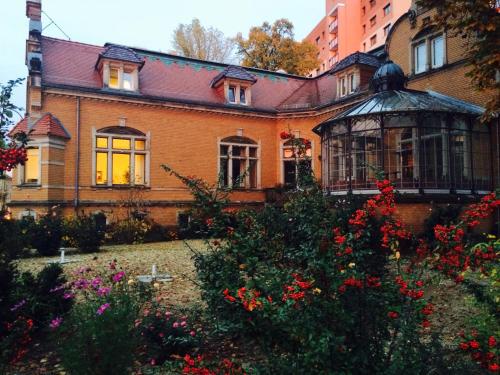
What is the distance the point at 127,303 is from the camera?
12.2 feet

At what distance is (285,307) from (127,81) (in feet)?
56.3

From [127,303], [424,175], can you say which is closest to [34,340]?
[127,303]

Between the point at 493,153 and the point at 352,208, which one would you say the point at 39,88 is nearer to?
the point at 352,208

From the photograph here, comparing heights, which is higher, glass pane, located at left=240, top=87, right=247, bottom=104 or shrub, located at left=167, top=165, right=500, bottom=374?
glass pane, located at left=240, top=87, right=247, bottom=104

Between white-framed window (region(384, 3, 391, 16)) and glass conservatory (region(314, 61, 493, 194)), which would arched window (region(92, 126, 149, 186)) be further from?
white-framed window (region(384, 3, 391, 16))

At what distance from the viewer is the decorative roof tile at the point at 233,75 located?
763 inches

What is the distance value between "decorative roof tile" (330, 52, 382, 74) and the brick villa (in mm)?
67

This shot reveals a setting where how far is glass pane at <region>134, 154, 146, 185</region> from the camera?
17875 millimetres

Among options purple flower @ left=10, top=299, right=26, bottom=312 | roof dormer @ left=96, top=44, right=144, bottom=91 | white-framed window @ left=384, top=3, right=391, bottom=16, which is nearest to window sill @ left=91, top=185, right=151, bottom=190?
roof dormer @ left=96, top=44, right=144, bottom=91

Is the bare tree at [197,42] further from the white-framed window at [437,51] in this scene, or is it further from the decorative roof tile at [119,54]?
the white-framed window at [437,51]

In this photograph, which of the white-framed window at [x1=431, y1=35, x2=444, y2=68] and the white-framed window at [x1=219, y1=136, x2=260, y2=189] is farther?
the white-framed window at [x1=219, y1=136, x2=260, y2=189]

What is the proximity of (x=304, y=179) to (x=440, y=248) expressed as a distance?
1699mm

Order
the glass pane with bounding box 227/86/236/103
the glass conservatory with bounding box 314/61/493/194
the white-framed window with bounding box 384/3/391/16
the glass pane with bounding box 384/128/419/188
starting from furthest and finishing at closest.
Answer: the white-framed window with bounding box 384/3/391/16 → the glass pane with bounding box 227/86/236/103 → the glass pane with bounding box 384/128/419/188 → the glass conservatory with bounding box 314/61/493/194

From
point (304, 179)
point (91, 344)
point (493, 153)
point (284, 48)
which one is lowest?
point (91, 344)
